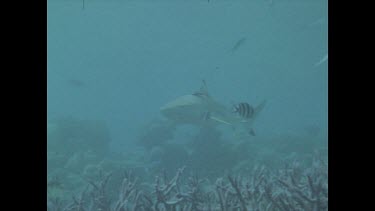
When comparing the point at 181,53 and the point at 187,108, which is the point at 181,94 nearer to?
the point at 181,53

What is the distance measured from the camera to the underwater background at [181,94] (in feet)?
16.6

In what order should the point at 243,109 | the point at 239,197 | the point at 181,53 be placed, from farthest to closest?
the point at 181,53 → the point at 243,109 → the point at 239,197

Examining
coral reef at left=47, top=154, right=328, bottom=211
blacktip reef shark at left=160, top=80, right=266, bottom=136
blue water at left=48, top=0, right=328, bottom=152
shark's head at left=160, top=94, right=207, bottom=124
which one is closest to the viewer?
coral reef at left=47, top=154, right=328, bottom=211

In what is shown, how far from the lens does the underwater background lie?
505cm

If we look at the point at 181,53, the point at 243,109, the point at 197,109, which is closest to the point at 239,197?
the point at 243,109

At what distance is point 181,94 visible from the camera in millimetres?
43438

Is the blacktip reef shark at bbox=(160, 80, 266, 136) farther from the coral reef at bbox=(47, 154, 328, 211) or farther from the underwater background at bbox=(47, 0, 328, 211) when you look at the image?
the coral reef at bbox=(47, 154, 328, 211)

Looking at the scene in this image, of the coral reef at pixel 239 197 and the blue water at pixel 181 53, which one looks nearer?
the coral reef at pixel 239 197

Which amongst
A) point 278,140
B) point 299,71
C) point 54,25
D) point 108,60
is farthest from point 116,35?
point 278,140

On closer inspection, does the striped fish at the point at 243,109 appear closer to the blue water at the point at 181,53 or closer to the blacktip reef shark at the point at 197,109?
the blacktip reef shark at the point at 197,109

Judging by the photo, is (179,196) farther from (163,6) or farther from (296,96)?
(296,96)

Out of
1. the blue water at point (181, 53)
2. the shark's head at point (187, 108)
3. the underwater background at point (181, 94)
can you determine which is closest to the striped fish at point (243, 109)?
the underwater background at point (181, 94)

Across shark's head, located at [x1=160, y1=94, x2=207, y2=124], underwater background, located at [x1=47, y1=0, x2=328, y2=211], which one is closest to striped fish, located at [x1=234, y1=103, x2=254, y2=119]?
underwater background, located at [x1=47, y1=0, x2=328, y2=211]
